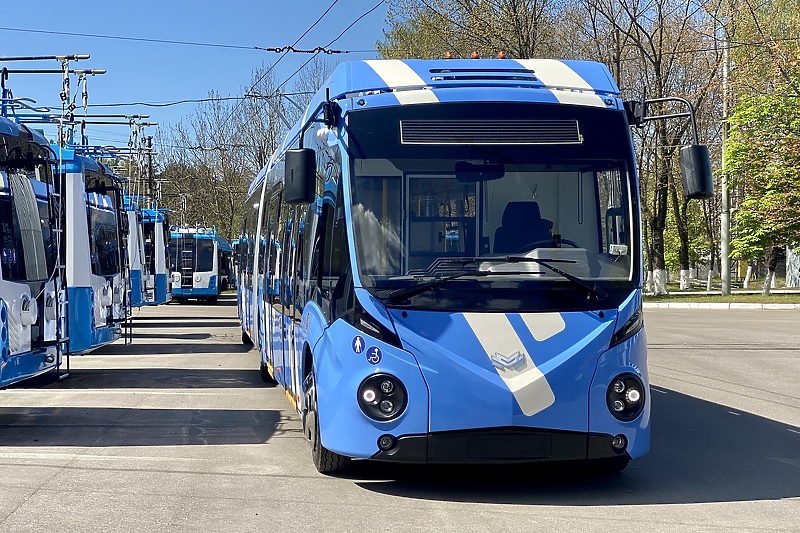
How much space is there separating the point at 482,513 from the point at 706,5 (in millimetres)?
34441

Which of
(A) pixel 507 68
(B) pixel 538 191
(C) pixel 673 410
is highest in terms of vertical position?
(A) pixel 507 68

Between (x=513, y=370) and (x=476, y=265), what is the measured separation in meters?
0.78

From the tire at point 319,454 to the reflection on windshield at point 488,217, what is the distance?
52.1 inches

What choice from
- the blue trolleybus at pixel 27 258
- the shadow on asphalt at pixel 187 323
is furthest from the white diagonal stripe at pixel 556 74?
the shadow on asphalt at pixel 187 323

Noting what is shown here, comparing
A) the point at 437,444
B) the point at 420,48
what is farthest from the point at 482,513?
the point at 420,48

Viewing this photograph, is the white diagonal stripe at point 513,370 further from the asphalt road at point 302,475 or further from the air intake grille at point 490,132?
the air intake grille at point 490,132

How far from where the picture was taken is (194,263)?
39.8 metres

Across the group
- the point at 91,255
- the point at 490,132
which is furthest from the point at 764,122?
the point at 490,132

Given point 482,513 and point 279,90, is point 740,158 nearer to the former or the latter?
point 279,90

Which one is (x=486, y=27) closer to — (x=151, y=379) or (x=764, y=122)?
(x=764, y=122)

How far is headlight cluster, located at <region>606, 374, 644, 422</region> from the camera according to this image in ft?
21.7

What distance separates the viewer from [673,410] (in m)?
10.9

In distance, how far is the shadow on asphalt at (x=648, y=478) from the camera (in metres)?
6.78

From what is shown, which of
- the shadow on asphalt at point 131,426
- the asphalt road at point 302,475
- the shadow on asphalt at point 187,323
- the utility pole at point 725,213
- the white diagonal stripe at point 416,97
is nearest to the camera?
the asphalt road at point 302,475
